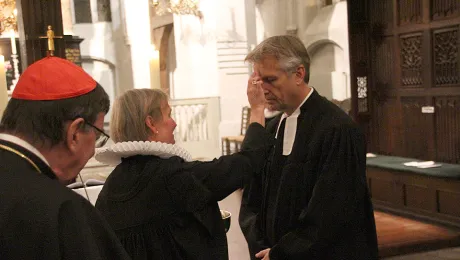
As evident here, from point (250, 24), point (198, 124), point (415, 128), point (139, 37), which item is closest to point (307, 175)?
point (415, 128)

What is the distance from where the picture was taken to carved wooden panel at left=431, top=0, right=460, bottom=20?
5.21 meters

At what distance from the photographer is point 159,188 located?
5.39 ft

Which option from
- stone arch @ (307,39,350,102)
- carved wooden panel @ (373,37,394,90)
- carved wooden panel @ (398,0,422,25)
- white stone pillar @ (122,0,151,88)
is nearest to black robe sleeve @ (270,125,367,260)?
carved wooden panel @ (398,0,422,25)

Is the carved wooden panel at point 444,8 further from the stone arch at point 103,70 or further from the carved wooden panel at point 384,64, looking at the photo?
the stone arch at point 103,70

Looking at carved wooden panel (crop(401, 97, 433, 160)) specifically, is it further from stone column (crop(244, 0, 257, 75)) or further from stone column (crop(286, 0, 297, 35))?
stone column (crop(286, 0, 297, 35))

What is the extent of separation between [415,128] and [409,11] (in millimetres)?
1173

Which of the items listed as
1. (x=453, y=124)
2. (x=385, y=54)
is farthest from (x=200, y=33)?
(x=453, y=124)

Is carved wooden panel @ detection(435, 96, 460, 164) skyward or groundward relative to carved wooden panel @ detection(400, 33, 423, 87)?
groundward

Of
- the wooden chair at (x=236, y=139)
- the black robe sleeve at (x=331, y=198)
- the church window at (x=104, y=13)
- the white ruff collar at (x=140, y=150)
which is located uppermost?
the church window at (x=104, y=13)

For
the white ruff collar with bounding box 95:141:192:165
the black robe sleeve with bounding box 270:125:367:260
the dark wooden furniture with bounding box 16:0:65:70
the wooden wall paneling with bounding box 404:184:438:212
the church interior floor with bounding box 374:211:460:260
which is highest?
the dark wooden furniture with bounding box 16:0:65:70

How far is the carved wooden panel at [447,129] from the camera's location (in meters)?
5.32

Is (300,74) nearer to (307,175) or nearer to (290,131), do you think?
(290,131)

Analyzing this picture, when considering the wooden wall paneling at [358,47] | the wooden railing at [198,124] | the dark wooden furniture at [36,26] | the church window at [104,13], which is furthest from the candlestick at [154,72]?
the church window at [104,13]

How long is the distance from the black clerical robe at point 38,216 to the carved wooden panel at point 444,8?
16.2 feet
